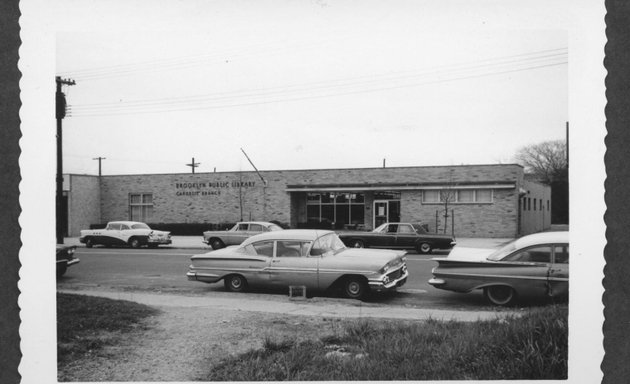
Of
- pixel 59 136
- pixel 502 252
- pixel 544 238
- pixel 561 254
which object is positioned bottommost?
pixel 502 252

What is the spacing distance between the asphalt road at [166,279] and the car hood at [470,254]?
0.82 ft

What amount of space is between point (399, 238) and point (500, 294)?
1838 mm

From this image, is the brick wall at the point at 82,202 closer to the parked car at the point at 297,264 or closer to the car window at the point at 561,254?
the parked car at the point at 297,264

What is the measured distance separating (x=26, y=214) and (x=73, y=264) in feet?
4.06

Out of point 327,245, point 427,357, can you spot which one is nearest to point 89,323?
point 327,245

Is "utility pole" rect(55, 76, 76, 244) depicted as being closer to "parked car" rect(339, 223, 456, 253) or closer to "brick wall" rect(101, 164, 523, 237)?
"brick wall" rect(101, 164, 523, 237)

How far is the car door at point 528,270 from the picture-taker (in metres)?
5.20

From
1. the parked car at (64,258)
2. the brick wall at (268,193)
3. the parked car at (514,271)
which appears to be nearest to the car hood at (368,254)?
the brick wall at (268,193)

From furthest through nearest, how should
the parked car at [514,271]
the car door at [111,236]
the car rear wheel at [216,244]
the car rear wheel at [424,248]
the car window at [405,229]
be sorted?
the car window at [405,229] < the car rear wheel at [424,248] < the car rear wheel at [216,244] < the car door at [111,236] < the parked car at [514,271]

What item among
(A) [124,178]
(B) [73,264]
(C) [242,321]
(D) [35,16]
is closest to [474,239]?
(C) [242,321]

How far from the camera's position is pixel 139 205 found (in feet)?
18.0

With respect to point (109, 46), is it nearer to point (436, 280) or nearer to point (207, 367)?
point (207, 367)

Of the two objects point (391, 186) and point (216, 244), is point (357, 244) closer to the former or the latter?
point (391, 186)

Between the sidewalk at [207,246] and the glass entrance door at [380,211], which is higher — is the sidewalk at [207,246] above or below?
below
